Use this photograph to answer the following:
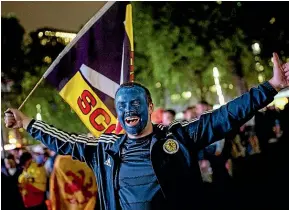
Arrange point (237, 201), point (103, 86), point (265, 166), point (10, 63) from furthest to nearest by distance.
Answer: point (10, 63), point (265, 166), point (237, 201), point (103, 86)

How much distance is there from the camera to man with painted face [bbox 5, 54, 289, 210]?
117 inches

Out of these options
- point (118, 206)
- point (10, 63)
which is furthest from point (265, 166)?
point (10, 63)

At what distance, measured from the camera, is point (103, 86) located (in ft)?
15.9

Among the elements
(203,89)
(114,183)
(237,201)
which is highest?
(203,89)

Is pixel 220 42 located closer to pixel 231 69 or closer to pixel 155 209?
pixel 231 69

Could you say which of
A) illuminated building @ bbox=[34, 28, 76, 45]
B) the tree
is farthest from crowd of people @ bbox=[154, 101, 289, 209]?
illuminated building @ bbox=[34, 28, 76, 45]

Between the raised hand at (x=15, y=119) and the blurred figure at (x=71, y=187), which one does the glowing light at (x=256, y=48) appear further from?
the raised hand at (x=15, y=119)

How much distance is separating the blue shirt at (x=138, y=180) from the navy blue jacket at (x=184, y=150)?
0.05m

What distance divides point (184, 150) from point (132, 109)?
16.7 inches

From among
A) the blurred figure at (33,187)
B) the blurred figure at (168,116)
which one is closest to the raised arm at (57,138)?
the blurred figure at (168,116)

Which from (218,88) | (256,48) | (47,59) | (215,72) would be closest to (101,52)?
(218,88)

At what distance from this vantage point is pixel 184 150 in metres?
3.13

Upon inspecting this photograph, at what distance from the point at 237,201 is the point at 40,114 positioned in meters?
26.6

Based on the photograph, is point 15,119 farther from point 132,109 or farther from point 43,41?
point 43,41
